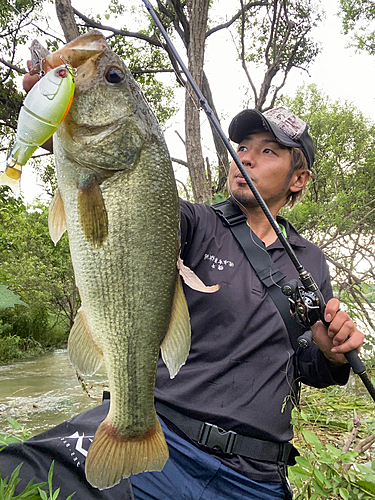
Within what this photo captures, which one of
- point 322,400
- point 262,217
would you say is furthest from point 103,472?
point 322,400

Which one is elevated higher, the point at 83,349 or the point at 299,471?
the point at 83,349

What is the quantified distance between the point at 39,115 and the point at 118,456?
114cm

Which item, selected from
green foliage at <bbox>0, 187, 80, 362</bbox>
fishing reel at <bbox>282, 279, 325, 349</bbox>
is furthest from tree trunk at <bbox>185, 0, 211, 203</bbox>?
green foliage at <bbox>0, 187, 80, 362</bbox>

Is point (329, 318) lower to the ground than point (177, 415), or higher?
higher

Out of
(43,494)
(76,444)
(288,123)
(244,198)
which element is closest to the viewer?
(43,494)

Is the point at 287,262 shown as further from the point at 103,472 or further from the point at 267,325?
the point at 103,472

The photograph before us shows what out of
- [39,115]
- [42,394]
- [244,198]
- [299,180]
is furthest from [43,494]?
[42,394]

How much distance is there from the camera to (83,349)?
1.39 metres

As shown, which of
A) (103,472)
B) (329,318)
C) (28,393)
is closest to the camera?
(103,472)

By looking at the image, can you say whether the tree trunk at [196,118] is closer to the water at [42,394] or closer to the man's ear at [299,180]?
the man's ear at [299,180]

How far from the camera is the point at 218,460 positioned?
1.93m

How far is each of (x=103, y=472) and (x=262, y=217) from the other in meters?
1.88

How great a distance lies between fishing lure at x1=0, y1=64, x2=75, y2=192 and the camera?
1107mm

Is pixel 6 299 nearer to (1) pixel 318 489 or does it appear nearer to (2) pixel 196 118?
(1) pixel 318 489
